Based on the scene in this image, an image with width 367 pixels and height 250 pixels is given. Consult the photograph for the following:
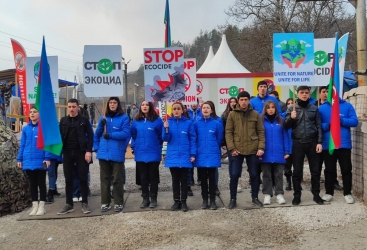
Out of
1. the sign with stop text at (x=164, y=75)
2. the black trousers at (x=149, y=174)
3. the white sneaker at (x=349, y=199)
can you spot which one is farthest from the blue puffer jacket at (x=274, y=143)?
the black trousers at (x=149, y=174)

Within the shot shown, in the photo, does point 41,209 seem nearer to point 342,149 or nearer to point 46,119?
point 46,119

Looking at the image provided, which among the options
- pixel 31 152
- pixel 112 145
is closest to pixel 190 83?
pixel 112 145

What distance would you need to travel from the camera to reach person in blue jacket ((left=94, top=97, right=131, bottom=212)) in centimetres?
624

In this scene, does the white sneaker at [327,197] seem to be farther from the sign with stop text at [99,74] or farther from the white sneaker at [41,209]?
the white sneaker at [41,209]

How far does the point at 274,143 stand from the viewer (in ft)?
20.9

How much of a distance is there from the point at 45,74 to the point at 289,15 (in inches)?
1131

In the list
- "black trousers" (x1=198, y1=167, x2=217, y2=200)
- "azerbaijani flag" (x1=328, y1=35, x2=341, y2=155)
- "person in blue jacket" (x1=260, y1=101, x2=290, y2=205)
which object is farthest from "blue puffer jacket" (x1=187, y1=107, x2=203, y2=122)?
Result: "azerbaijani flag" (x1=328, y1=35, x2=341, y2=155)

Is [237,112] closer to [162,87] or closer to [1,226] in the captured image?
[162,87]

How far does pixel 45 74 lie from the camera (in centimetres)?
598

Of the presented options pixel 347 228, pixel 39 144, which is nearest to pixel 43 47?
pixel 39 144

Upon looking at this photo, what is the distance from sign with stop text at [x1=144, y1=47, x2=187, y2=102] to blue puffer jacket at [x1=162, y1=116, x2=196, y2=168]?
2.09ft

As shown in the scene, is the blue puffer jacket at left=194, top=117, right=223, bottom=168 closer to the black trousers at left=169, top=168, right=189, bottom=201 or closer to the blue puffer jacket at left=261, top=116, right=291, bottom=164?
the black trousers at left=169, top=168, right=189, bottom=201

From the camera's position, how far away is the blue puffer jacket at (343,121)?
634 centimetres

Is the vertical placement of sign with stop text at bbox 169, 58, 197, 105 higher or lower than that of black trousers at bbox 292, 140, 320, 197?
higher
